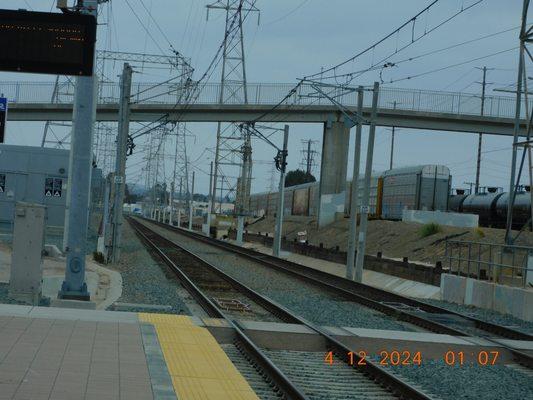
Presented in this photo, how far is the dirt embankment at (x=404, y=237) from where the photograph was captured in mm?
39344

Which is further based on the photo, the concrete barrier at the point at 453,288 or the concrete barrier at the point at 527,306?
the concrete barrier at the point at 453,288

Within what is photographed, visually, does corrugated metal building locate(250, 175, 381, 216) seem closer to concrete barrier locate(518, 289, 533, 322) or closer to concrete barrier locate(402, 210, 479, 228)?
concrete barrier locate(402, 210, 479, 228)

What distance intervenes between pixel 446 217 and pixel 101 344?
40.6 metres

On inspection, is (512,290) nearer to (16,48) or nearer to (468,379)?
(468,379)

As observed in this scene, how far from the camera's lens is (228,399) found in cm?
743

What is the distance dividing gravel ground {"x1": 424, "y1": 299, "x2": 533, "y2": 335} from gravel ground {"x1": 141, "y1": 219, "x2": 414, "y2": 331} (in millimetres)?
2687

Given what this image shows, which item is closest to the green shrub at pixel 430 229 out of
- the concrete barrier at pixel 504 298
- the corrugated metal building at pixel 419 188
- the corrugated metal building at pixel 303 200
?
the corrugated metal building at pixel 419 188

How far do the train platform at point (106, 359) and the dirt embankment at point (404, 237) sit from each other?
27.2 m

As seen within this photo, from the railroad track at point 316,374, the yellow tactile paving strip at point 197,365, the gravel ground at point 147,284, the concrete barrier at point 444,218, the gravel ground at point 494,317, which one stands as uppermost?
the concrete barrier at point 444,218

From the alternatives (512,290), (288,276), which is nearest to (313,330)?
(512,290)

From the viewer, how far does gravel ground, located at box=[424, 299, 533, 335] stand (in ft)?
58.5

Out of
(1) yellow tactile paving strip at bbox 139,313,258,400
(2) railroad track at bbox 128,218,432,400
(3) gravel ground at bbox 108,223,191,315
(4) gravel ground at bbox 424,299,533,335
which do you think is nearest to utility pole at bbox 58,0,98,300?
(3) gravel ground at bbox 108,223,191,315

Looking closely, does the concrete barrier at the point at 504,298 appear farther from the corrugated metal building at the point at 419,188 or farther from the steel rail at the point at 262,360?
the corrugated metal building at the point at 419,188

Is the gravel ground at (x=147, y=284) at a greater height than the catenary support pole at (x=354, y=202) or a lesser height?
lesser
